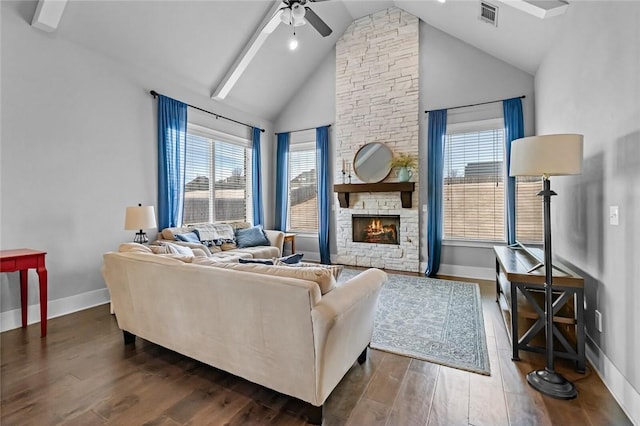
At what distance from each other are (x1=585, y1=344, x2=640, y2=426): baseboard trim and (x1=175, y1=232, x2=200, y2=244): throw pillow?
455 cm

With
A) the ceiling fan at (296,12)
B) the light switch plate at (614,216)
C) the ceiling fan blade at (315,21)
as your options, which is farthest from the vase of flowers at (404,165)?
the light switch plate at (614,216)

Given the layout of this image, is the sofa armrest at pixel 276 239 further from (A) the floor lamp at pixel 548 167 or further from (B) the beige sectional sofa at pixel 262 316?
(A) the floor lamp at pixel 548 167

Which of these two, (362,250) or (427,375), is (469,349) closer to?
(427,375)

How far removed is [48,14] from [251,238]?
379cm

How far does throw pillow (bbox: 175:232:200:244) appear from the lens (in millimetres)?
4293

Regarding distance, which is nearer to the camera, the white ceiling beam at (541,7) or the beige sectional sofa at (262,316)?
the beige sectional sofa at (262,316)

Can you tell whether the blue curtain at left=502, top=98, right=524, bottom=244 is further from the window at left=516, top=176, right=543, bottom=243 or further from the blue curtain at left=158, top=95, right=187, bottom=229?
the blue curtain at left=158, top=95, right=187, bottom=229

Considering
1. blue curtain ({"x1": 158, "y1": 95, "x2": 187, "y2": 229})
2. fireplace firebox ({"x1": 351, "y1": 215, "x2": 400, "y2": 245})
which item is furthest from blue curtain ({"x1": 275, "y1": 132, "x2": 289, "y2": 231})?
blue curtain ({"x1": 158, "y1": 95, "x2": 187, "y2": 229})

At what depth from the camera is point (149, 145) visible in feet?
14.5

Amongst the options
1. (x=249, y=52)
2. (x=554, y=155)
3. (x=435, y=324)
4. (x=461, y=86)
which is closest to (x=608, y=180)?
(x=554, y=155)

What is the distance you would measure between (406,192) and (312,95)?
3064mm

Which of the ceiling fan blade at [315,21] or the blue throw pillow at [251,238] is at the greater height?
the ceiling fan blade at [315,21]

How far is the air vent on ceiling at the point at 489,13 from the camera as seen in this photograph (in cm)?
366

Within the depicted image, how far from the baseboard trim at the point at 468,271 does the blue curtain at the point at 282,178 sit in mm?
3267
